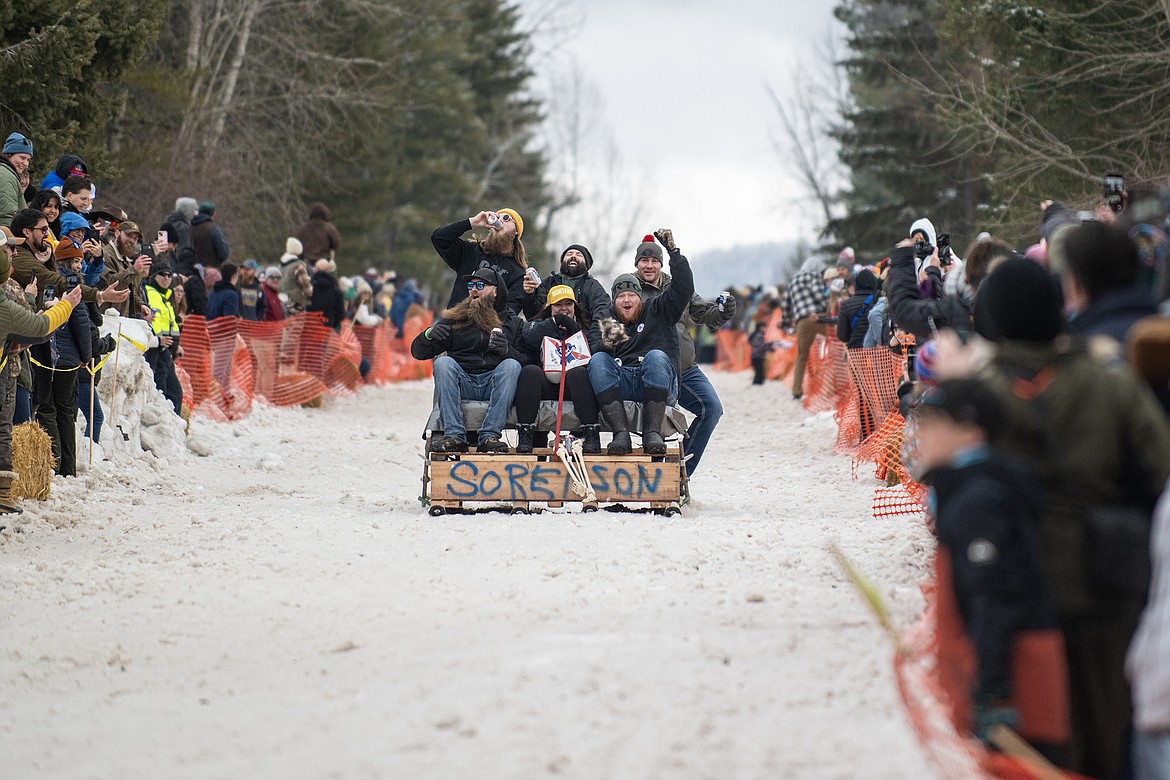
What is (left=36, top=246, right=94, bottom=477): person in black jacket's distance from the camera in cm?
1148

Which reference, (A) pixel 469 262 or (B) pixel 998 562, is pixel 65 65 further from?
(B) pixel 998 562

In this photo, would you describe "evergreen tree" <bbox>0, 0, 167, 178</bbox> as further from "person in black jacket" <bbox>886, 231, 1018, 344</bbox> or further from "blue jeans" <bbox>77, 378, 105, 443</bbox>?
"person in black jacket" <bbox>886, 231, 1018, 344</bbox>

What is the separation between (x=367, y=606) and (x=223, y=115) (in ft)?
78.6

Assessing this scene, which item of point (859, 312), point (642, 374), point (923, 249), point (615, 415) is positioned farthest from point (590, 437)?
point (859, 312)

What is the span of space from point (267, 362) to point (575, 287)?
9.40 meters

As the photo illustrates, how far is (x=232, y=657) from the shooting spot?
6711 millimetres

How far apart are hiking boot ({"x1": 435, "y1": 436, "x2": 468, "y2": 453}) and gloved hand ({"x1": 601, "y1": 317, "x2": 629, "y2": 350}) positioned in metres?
1.39

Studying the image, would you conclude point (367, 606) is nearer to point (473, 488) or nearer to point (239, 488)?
point (473, 488)

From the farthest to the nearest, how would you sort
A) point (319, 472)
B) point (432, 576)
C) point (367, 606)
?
point (319, 472), point (432, 576), point (367, 606)

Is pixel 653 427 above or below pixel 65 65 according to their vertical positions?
below

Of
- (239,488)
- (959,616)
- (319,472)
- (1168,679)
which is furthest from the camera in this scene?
(319,472)

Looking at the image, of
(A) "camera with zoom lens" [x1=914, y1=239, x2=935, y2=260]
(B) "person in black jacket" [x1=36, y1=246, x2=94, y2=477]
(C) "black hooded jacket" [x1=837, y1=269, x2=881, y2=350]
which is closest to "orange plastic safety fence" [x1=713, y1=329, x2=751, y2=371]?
(C) "black hooded jacket" [x1=837, y1=269, x2=881, y2=350]

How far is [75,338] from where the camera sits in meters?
11.6

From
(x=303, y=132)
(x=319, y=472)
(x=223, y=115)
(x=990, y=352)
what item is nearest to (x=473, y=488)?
(x=319, y=472)
